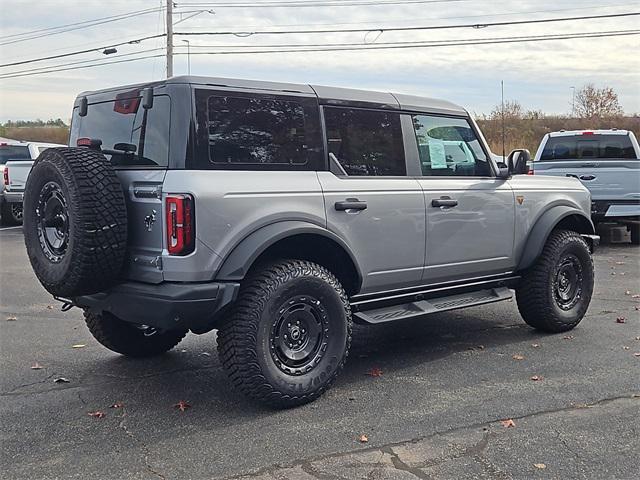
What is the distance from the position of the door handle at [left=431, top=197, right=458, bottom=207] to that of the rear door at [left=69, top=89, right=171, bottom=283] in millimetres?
2135

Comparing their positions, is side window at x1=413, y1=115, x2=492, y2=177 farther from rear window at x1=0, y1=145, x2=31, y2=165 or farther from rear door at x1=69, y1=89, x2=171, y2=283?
rear window at x1=0, y1=145, x2=31, y2=165

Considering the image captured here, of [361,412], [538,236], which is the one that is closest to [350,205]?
[361,412]

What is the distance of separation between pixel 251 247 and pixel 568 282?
11.6 ft

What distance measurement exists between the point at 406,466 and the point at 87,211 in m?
2.25

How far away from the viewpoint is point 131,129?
474 cm

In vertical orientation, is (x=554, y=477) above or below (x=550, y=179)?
below

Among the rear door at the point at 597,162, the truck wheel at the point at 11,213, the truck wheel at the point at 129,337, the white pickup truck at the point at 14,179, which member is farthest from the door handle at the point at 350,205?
the truck wheel at the point at 11,213

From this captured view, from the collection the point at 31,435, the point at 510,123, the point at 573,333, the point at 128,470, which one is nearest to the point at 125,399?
the point at 31,435

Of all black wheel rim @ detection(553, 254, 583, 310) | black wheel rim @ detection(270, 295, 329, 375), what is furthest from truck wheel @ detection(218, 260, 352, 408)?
black wheel rim @ detection(553, 254, 583, 310)

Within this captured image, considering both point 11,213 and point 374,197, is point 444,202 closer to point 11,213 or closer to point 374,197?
point 374,197

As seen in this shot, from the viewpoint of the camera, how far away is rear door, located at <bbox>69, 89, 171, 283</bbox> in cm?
431

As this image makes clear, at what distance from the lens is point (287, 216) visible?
458 centimetres

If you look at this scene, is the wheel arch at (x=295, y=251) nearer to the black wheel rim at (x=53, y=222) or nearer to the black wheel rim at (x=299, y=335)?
the black wheel rim at (x=299, y=335)

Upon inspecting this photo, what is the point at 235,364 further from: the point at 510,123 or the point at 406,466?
the point at 510,123
